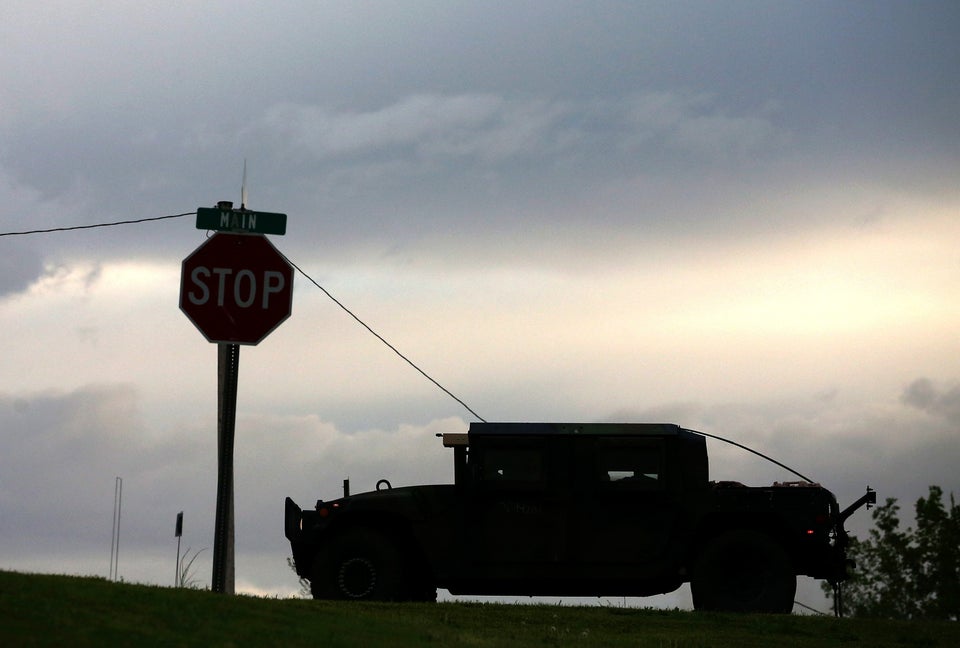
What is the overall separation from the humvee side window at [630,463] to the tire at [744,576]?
3.71ft

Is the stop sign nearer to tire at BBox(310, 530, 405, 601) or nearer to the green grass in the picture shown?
the green grass

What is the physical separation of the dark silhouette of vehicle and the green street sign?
4.46 metres

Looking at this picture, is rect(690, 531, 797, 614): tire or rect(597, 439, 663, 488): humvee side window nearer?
rect(690, 531, 797, 614): tire

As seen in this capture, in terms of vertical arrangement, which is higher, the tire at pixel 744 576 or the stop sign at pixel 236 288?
the stop sign at pixel 236 288

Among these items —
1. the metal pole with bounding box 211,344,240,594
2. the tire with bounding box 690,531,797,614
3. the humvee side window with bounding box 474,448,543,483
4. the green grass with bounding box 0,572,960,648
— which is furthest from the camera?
the humvee side window with bounding box 474,448,543,483

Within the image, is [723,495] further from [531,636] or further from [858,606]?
[858,606]

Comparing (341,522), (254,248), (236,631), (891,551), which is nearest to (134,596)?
(236,631)

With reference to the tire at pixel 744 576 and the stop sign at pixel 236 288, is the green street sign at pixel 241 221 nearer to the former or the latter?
the stop sign at pixel 236 288

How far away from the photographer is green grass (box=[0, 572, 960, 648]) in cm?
899

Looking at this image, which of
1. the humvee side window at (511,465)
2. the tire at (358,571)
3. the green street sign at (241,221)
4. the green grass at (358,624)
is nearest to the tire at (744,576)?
the green grass at (358,624)

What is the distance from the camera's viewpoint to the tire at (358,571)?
607 inches

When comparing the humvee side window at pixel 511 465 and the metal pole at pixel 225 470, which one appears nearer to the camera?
the metal pole at pixel 225 470

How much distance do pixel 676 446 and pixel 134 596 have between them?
24.7 feet

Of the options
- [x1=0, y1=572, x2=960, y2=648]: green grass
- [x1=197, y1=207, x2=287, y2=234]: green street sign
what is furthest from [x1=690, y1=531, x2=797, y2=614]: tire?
[x1=197, y1=207, x2=287, y2=234]: green street sign
